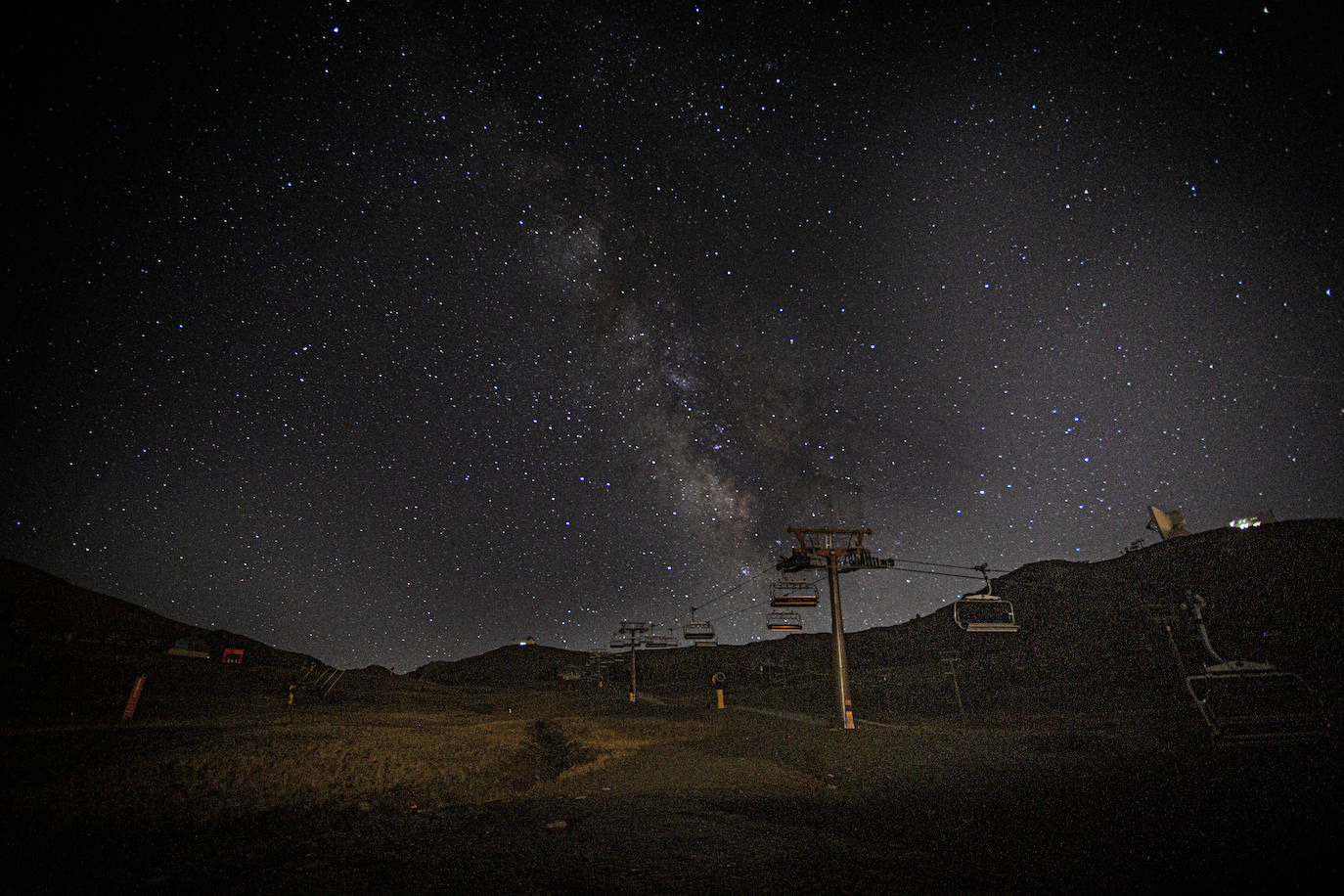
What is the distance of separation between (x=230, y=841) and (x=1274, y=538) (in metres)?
75.6

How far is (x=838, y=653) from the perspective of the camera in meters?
25.0

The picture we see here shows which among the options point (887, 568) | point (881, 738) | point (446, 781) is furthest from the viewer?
point (887, 568)

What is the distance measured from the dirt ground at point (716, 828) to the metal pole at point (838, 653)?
8919 mm

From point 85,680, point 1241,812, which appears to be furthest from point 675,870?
point 85,680

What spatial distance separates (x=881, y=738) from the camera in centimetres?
2036

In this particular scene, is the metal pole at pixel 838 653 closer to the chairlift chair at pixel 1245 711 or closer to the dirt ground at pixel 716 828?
the dirt ground at pixel 716 828

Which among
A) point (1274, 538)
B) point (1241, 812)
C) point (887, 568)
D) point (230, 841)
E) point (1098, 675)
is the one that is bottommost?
point (230, 841)

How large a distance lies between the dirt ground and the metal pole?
892 centimetres

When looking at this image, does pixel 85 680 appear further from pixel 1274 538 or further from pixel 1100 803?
pixel 1274 538

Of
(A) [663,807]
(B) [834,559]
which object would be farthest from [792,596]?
(A) [663,807]

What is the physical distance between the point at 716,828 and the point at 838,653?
1846 cm

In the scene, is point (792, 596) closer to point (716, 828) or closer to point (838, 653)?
point (838, 653)

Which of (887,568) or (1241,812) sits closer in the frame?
(1241,812)

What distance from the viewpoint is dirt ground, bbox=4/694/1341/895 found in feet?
20.6
